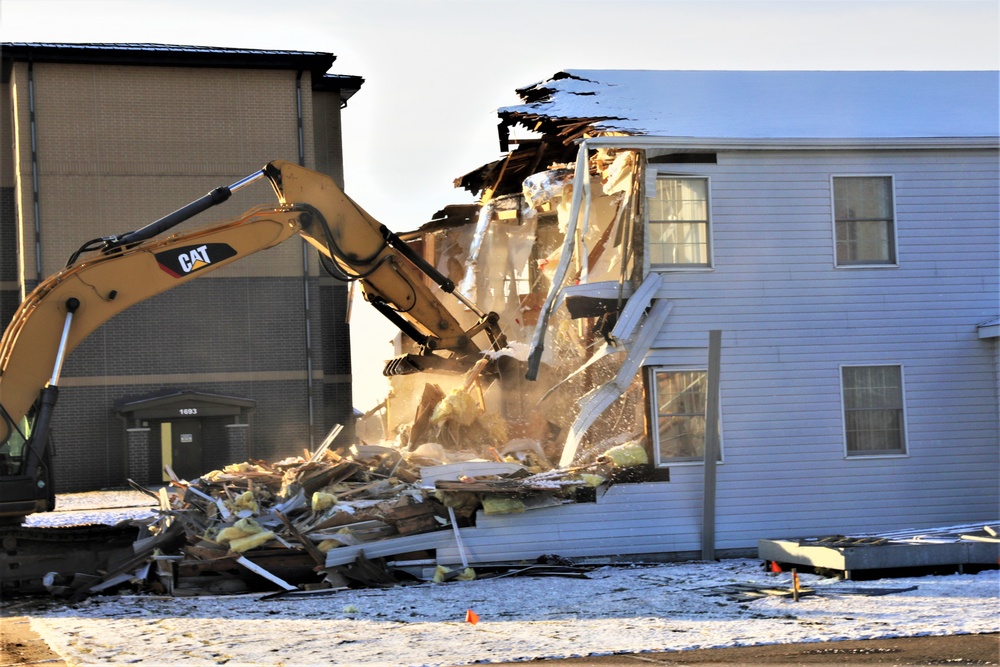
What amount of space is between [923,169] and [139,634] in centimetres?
1214

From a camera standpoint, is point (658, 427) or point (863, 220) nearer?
point (658, 427)

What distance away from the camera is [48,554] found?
14734 millimetres

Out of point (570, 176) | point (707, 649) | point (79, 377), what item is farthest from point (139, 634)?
point (79, 377)

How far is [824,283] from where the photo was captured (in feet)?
55.8

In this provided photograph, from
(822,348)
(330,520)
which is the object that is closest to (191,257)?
(330,520)

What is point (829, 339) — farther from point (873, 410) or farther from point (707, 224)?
point (707, 224)

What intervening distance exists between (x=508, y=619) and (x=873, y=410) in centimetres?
730

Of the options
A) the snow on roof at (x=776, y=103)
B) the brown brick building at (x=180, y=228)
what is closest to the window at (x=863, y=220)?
the snow on roof at (x=776, y=103)

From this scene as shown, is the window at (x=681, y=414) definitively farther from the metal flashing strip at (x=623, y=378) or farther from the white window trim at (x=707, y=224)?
the white window trim at (x=707, y=224)

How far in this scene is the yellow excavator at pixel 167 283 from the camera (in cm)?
1404

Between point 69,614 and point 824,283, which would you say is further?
point 824,283

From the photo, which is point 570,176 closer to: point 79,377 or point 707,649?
point 707,649

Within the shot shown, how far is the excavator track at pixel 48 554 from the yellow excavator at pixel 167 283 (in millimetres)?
326

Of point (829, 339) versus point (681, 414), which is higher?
point (829, 339)
